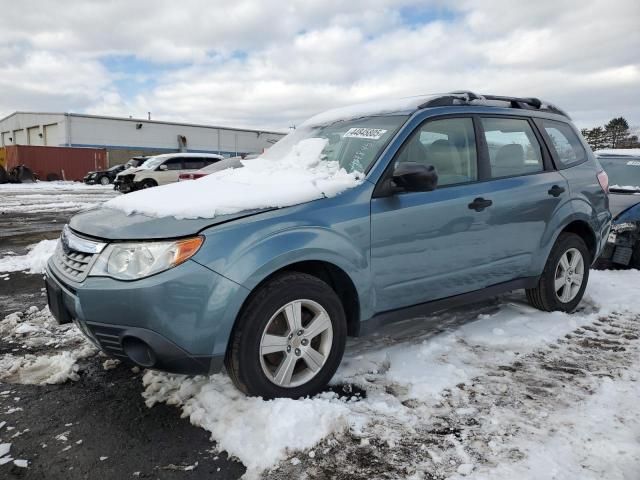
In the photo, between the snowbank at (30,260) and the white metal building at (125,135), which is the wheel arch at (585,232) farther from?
the white metal building at (125,135)

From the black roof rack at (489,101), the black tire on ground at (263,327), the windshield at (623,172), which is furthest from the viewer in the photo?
the windshield at (623,172)

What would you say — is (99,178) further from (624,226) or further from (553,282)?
(553,282)

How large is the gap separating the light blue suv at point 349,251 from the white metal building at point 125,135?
3934 centimetres

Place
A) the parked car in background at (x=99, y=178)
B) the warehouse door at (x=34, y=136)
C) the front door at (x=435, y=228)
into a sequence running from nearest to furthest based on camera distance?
1. the front door at (x=435, y=228)
2. the parked car in background at (x=99, y=178)
3. the warehouse door at (x=34, y=136)

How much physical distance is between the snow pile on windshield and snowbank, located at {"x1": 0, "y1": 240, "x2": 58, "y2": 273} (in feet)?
12.9

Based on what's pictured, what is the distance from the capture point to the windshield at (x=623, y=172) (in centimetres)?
689

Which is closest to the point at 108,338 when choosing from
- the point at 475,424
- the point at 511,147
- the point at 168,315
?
the point at 168,315

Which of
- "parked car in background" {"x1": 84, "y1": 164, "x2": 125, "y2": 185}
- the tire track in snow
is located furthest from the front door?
"parked car in background" {"x1": 84, "y1": 164, "x2": 125, "y2": 185}

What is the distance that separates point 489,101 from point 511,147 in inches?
15.6

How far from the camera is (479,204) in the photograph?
3525 millimetres

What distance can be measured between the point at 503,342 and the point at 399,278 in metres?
1.12

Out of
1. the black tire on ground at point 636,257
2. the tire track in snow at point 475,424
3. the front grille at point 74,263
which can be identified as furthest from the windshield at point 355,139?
the black tire on ground at point 636,257

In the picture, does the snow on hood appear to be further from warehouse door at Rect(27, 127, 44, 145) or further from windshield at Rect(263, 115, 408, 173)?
warehouse door at Rect(27, 127, 44, 145)

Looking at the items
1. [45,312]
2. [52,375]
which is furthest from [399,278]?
[45,312]
